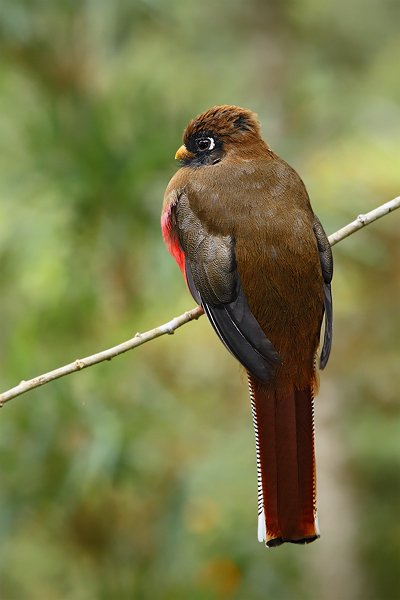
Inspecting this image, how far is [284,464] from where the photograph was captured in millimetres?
3320

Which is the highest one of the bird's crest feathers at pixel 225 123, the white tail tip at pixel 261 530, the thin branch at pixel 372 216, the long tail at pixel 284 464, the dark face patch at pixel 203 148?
the bird's crest feathers at pixel 225 123

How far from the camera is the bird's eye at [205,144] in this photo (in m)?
3.91

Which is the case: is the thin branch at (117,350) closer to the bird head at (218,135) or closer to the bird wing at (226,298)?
the bird wing at (226,298)

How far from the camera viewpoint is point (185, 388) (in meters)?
6.44

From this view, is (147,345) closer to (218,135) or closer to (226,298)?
(218,135)

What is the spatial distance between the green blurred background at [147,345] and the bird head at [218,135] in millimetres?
1078

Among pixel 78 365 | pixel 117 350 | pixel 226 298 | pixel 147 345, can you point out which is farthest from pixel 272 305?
pixel 147 345

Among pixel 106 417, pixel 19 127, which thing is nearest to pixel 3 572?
pixel 106 417

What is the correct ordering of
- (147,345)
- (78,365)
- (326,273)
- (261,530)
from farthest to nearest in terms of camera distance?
(147,345) → (326,273) → (261,530) → (78,365)

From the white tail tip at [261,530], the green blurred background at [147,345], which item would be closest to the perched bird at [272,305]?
the white tail tip at [261,530]

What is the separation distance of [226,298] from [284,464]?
0.55m

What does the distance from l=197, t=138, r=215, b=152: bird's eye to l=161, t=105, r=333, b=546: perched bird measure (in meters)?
0.31

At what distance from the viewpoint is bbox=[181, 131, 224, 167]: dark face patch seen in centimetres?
388

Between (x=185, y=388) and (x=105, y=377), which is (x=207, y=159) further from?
(x=185, y=388)
